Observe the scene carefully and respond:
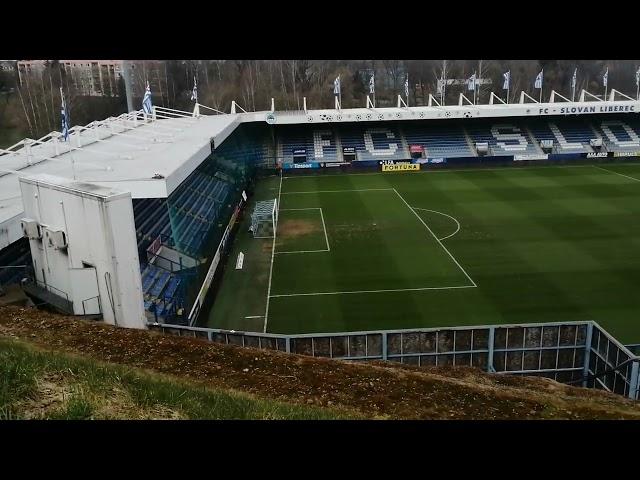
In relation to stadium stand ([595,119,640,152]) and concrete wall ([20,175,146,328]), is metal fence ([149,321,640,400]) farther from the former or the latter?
stadium stand ([595,119,640,152])

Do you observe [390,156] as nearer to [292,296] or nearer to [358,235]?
[358,235]

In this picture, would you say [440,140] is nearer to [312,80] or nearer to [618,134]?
[618,134]

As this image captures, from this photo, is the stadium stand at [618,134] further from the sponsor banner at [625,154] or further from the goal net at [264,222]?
the goal net at [264,222]

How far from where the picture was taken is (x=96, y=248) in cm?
1198

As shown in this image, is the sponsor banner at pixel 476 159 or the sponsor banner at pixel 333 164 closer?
the sponsor banner at pixel 333 164

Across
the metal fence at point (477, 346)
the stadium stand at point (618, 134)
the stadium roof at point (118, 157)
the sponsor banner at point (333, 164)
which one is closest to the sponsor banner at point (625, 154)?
the stadium stand at point (618, 134)

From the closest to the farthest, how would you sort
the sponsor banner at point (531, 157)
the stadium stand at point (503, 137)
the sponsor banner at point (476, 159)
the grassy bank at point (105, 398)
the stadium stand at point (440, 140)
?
the grassy bank at point (105, 398), the sponsor banner at point (531, 157), the sponsor banner at point (476, 159), the stadium stand at point (440, 140), the stadium stand at point (503, 137)

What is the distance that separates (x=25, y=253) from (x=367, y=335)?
8978 millimetres

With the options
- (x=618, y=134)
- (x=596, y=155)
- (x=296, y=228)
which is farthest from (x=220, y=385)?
(x=618, y=134)

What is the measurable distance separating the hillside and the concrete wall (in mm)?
1501

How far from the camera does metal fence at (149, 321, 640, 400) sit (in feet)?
42.2

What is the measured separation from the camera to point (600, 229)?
25109 mm

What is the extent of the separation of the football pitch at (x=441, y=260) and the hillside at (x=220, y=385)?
685 centimetres

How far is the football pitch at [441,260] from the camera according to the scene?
17.3 m
